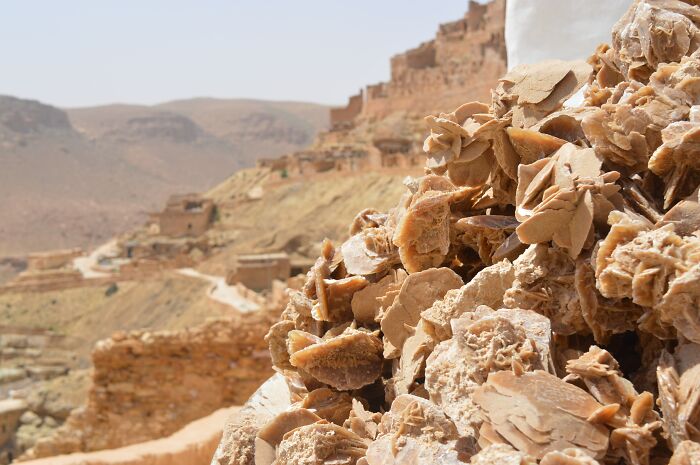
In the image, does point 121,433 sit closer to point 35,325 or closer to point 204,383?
Answer: point 204,383

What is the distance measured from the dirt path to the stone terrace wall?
11.2 metres

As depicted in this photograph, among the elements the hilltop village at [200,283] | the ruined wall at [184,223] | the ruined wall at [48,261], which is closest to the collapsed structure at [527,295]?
the hilltop village at [200,283]

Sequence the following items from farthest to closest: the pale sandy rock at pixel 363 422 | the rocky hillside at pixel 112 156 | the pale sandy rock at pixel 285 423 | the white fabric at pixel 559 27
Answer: the rocky hillside at pixel 112 156 → the white fabric at pixel 559 27 → the pale sandy rock at pixel 285 423 → the pale sandy rock at pixel 363 422

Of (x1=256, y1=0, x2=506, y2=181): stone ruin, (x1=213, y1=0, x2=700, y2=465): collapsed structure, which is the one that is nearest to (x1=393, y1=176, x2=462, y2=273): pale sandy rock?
(x1=213, y1=0, x2=700, y2=465): collapsed structure

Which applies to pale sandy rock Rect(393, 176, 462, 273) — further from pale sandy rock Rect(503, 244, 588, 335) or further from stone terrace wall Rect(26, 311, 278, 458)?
stone terrace wall Rect(26, 311, 278, 458)

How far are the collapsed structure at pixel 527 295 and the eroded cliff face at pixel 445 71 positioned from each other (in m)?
39.9

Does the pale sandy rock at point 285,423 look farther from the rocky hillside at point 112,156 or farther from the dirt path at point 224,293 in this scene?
the rocky hillside at point 112,156

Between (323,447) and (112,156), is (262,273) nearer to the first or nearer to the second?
(323,447)

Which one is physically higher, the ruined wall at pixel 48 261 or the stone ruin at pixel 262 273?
the stone ruin at pixel 262 273

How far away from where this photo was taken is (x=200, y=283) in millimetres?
26812

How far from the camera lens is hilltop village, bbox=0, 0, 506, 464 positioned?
6668mm

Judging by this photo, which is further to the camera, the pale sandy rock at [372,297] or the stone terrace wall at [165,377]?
the stone terrace wall at [165,377]

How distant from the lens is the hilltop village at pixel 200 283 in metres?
6.67

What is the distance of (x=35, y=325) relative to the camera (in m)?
28.5
